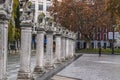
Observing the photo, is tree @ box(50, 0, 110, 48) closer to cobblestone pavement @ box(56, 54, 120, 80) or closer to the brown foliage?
the brown foliage

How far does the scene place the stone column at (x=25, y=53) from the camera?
15109 millimetres

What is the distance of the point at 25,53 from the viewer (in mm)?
15305

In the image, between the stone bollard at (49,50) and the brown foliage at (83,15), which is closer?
the stone bollard at (49,50)

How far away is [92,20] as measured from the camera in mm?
74562

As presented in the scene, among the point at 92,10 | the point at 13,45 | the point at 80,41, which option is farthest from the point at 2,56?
the point at 80,41

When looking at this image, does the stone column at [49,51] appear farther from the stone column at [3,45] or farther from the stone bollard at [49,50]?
the stone column at [3,45]

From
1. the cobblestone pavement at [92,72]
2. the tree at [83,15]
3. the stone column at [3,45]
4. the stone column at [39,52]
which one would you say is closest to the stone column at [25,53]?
the stone column at [39,52]

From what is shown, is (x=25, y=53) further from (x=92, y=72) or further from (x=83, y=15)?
(x=83, y=15)

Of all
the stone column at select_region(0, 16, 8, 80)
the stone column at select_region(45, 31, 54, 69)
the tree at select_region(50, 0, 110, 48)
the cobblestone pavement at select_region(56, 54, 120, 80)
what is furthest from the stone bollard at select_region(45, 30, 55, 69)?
the tree at select_region(50, 0, 110, 48)

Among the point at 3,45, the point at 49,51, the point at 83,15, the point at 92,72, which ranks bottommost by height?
the point at 92,72

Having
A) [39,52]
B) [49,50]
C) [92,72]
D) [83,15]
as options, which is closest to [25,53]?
[39,52]

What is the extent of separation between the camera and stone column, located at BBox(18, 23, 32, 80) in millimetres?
15109

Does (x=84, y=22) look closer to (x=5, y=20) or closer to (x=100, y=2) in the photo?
(x=100, y=2)

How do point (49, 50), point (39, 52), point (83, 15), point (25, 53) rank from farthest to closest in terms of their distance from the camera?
point (83, 15)
point (49, 50)
point (39, 52)
point (25, 53)
